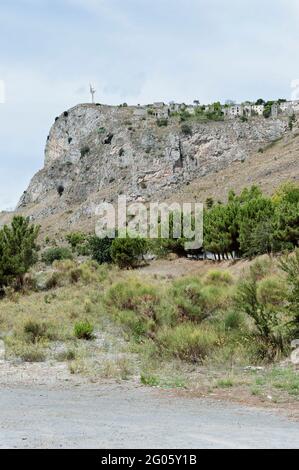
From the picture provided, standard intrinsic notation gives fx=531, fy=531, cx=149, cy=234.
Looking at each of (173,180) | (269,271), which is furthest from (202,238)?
(173,180)

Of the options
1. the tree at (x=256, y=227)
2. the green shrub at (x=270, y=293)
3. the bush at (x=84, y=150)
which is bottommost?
the green shrub at (x=270, y=293)

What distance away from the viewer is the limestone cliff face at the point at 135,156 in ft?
354

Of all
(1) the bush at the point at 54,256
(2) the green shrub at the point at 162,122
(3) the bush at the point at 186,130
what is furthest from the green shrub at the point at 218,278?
(2) the green shrub at the point at 162,122

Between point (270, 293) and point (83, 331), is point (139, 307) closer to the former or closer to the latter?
point (83, 331)

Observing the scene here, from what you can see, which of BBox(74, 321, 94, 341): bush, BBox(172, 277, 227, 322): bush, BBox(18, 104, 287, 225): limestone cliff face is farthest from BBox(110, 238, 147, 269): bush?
BBox(18, 104, 287, 225): limestone cliff face

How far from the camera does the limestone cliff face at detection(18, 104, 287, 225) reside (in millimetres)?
107812

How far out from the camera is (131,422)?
25.6ft

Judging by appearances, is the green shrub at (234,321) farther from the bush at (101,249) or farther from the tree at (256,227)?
the bush at (101,249)

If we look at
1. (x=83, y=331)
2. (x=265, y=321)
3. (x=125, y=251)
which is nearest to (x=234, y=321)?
(x=265, y=321)

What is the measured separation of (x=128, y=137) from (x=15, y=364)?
107364 mm

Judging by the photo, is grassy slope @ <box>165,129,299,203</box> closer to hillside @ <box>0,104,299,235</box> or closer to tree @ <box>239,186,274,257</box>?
hillside @ <box>0,104,299,235</box>

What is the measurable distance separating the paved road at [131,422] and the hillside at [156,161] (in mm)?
74215

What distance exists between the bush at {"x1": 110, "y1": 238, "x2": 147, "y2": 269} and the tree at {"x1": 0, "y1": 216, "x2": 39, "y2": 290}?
1462 cm

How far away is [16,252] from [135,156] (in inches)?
3104
